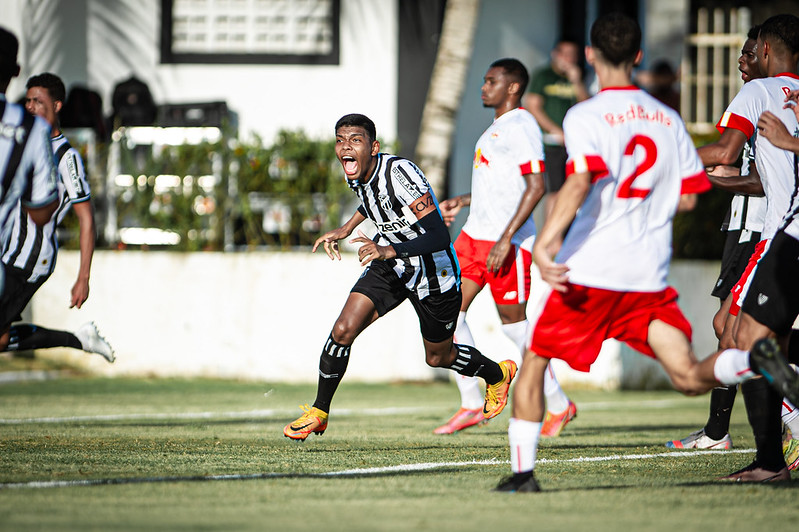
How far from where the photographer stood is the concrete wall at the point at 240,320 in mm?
13102

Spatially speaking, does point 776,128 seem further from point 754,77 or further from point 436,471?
point 436,471

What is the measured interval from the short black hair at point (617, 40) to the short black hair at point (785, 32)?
1.61 m

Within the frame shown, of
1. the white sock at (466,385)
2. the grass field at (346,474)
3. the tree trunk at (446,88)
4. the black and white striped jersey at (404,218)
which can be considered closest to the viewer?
the grass field at (346,474)

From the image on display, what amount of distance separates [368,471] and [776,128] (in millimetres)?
2780

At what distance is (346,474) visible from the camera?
20.1 ft

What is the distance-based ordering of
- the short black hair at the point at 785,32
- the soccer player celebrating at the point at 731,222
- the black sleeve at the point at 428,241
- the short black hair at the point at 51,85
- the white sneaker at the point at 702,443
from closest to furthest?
the soccer player celebrating at the point at 731,222, the short black hair at the point at 785,32, the black sleeve at the point at 428,241, the white sneaker at the point at 702,443, the short black hair at the point at 51,85

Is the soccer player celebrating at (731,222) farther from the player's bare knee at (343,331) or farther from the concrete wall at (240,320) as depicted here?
the concrete wall at (240,320)

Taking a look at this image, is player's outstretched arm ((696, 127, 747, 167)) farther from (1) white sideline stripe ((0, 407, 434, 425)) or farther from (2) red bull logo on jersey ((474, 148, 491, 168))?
(1) white sideline stripe ((0, 407, 434, 425))

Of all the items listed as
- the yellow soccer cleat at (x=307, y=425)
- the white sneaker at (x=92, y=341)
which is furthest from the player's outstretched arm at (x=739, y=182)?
the white sneaker at (x=92, y=341)

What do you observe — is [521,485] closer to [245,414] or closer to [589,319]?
[589,319]

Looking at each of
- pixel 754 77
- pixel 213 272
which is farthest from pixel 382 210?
pixel 213 272

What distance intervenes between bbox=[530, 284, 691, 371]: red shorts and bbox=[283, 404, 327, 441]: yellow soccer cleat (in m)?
2.21

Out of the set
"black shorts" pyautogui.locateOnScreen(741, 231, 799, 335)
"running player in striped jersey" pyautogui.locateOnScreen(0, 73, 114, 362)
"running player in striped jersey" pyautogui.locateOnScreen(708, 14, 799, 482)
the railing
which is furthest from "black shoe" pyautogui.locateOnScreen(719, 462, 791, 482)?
the railing

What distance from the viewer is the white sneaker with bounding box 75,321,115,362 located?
8.61 m
